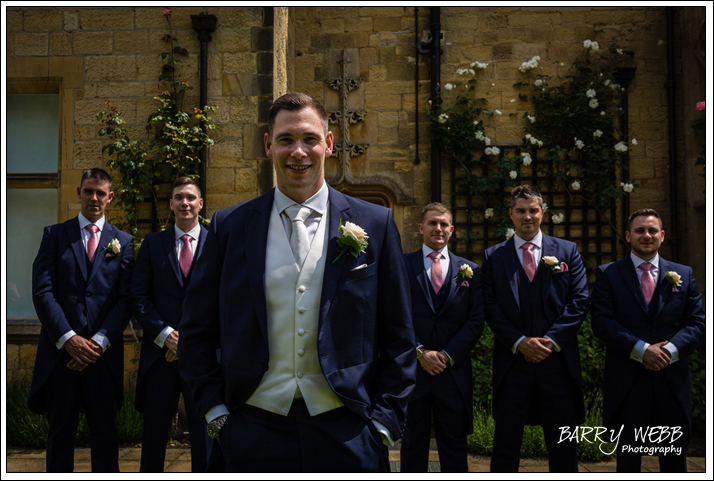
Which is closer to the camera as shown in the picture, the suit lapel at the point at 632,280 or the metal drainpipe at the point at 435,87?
the suit lapel at the point at 632,280

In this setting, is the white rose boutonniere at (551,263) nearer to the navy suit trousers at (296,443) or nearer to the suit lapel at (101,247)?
the navy suit trousers at (296,443)

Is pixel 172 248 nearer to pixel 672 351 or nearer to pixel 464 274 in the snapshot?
pixel 464 274

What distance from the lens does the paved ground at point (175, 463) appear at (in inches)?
161

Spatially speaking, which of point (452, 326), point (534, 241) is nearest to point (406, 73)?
point (534, 241)

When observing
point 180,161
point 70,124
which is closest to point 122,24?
point 70,124

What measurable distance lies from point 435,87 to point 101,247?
14.1 feet

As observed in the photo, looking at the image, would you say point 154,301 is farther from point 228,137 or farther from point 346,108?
point 346,108

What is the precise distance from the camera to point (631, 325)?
342cm

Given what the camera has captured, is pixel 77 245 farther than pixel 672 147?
No

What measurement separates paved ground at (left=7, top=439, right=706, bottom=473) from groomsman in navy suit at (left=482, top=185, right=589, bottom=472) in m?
0.91

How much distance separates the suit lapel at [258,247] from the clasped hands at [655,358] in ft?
8.31

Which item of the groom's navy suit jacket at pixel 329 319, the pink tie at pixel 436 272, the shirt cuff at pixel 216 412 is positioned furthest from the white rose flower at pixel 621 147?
the shirt cuff at pixel 216 412

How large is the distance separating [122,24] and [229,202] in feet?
6.91

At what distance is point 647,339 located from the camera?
338cm
